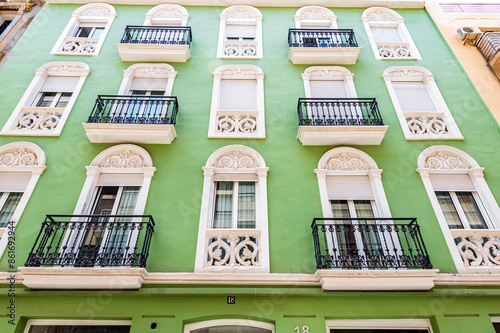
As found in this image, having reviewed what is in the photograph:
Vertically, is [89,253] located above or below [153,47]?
below

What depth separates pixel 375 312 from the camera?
5.91 meters

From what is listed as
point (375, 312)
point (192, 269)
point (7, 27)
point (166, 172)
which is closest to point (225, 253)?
point (192, 269)

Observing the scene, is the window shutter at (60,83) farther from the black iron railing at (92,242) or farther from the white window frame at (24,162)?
the black iron railing at (92,242)

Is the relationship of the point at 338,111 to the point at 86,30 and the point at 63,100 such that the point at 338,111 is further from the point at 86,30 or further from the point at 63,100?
the point at 86,30

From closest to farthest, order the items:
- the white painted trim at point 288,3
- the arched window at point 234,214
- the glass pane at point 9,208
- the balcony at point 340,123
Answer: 1. the arched window at point 234,214
2. the glass pane at point 9,208
3. the balcony at point 340,123
4. the white painted trim at point 288,3

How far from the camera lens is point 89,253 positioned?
648 centimetres

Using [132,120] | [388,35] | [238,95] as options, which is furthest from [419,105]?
[132,120]

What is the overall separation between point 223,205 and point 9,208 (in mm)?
4836

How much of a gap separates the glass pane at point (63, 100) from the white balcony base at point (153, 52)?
6.53ft

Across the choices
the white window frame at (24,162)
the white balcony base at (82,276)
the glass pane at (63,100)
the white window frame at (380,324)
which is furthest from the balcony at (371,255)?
the glass pane at (63,100)

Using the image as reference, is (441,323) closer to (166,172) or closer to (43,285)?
(166,172)

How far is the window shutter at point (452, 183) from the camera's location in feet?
24.9

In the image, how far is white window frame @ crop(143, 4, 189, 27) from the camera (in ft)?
37.0

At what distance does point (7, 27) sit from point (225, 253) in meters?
11.2
